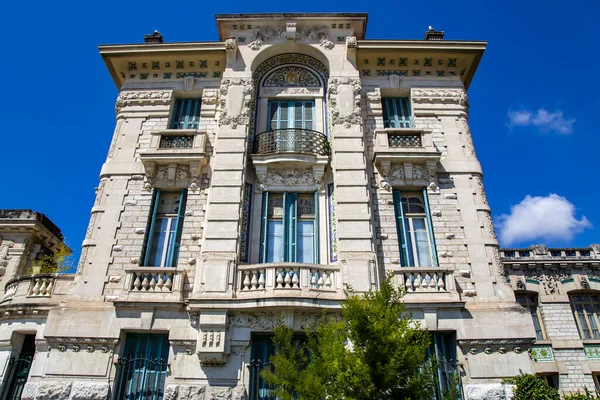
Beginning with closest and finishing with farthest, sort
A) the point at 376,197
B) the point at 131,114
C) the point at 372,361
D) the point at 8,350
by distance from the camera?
the point at 372,361 → the point at 8,350 → the point at 376,197 → the point at 131,114

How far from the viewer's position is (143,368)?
1045 centimetres

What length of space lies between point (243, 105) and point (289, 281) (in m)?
6.42

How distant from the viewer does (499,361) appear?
33.6 ft

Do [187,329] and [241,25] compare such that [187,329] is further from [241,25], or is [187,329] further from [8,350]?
[241,25]

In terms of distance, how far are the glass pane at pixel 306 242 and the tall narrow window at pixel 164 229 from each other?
3.54 metres

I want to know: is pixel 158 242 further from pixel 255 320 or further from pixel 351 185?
pixel 351 185

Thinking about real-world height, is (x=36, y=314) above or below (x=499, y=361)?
above

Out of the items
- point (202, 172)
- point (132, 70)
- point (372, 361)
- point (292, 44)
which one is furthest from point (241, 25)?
point (372, 361)

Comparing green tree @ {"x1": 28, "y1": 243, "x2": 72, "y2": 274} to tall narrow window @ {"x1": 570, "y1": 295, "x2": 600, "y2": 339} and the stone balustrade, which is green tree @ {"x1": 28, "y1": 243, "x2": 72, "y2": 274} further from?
tall narrow window @ {"x1": 570, "y1": 295, "x2": 600, "y2": 339}

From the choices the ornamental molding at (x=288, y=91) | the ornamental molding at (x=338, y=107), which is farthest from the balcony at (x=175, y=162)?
the ornamental molding at (x=338, y=107)

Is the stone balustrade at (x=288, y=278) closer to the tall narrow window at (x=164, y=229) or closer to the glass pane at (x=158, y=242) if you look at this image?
the tall narrow window at (x=164, y=229)

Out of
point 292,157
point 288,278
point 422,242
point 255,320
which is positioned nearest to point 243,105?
point 292,157

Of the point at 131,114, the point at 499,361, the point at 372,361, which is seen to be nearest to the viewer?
the point at 372,361

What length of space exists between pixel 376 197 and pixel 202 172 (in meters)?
5.50
